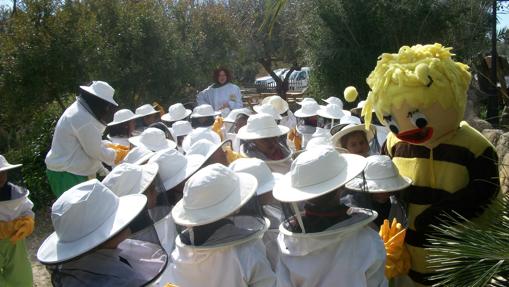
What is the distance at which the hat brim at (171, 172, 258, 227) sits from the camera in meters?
2.63

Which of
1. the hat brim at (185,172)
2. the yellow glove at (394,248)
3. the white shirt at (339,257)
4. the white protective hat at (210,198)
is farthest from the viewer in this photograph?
the hat brim at (185,172)

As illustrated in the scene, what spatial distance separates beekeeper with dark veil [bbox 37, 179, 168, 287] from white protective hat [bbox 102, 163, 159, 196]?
0.82 metres

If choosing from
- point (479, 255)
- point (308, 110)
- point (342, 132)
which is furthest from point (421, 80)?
point (308, 110)

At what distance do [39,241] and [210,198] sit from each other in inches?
226

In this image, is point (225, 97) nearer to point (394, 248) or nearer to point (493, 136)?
point (493, 136)

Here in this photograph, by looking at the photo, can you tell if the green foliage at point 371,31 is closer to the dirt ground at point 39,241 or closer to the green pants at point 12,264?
the dirt ground at point 39,241

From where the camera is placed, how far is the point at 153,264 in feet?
8.34

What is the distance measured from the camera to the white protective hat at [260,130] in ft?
14.4

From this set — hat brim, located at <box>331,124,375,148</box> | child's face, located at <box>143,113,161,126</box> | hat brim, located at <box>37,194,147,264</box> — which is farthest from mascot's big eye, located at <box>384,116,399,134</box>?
child's face, located at <box>143,113,161,126</box>

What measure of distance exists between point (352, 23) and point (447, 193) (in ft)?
26.4

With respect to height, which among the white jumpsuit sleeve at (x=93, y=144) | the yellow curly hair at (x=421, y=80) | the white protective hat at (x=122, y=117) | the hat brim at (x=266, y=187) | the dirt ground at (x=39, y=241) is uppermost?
the yellow curly hair at (x=421, y=80)

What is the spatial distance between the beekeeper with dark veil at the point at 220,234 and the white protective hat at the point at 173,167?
902 millimetres

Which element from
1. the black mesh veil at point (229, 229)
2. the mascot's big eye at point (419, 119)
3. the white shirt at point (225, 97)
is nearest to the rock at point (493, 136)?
the mascot's big eye at point (419, 119)

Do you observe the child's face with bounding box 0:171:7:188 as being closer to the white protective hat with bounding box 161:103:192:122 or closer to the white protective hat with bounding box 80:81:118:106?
the white protective hat with bounding box 80:81:118:106
